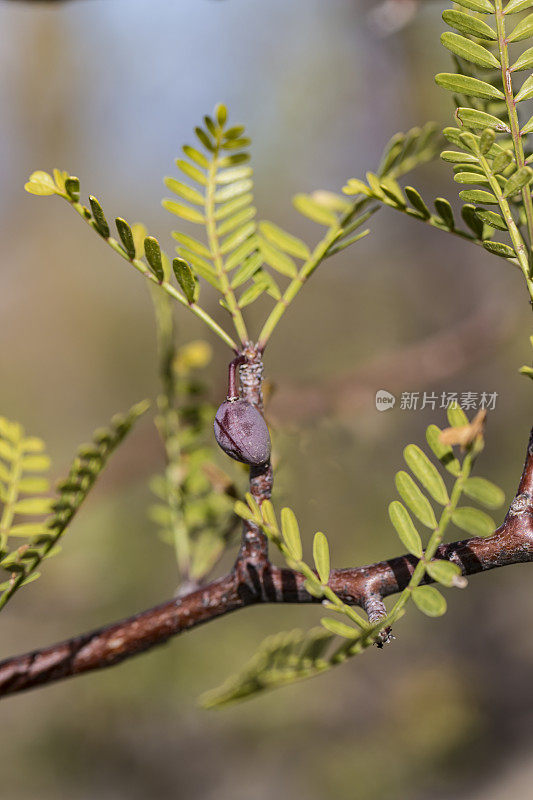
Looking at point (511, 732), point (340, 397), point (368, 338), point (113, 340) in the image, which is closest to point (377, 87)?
point (368, 338)

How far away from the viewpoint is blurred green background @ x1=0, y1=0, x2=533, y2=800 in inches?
48.0

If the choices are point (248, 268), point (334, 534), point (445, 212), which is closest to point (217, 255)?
point (248, 268)

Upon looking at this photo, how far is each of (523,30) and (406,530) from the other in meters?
0.24

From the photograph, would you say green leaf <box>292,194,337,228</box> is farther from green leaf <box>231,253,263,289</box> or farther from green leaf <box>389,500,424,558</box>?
green leaf <box>389,500,424,558</box>

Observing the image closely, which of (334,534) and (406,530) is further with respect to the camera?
(334,534)

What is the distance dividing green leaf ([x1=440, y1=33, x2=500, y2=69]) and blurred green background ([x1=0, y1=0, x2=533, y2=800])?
1.66 feet

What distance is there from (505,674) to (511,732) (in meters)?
0.13

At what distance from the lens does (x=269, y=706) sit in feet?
4.59

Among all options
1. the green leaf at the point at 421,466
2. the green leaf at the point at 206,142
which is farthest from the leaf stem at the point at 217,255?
the green leaf at the point at 421,466

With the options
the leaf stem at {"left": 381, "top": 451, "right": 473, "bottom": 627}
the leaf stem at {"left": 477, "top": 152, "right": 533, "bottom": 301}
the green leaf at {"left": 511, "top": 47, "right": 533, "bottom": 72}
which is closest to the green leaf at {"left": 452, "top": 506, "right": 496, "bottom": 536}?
the leaf stem at {"left": 381, "top": 451, "right": 473, "bottom": 627}

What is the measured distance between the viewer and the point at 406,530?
1.01 feet

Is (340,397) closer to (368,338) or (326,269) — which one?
(368,338)

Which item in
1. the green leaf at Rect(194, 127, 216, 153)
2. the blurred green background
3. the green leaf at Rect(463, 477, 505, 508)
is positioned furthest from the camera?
the blurred green background

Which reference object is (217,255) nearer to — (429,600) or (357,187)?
(357,187)
